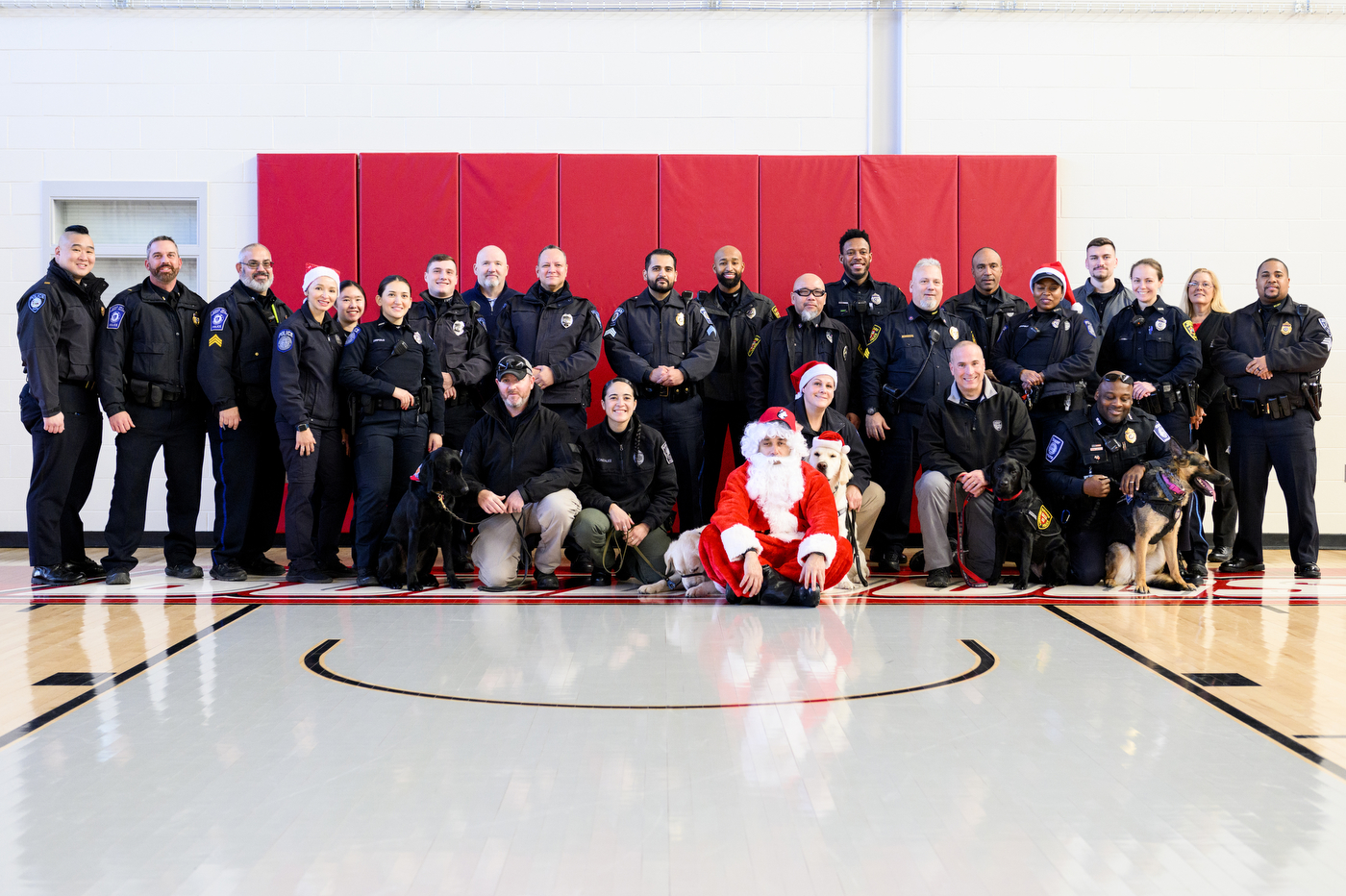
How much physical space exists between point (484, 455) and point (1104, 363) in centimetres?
360

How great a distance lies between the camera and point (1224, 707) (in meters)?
3.00

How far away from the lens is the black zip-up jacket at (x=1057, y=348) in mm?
5523

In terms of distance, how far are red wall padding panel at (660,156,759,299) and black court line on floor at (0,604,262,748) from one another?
3.76 meters

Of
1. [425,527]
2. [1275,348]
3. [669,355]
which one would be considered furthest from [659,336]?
[1275,348]

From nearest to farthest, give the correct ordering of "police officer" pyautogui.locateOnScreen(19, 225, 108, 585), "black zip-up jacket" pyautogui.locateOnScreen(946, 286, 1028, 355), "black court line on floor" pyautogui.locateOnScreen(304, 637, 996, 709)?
"black court line on floor" pyautogui.locateOnScreen(304, 637, 996, 709) → "police officer" pyautogui.locateOnScreen(19, 225, 108, 585) → "black zip-up jacket" pyautogui.locateOnScreen(946, 286, 1028, 355)

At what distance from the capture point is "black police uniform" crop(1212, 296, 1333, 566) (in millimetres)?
5492

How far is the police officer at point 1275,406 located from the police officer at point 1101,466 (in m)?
0.85

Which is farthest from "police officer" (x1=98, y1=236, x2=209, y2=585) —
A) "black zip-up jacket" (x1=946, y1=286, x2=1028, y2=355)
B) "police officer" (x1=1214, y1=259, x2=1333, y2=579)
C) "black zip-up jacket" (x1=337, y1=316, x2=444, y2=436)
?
"police officer" (x1=1214, y1=259, x2=1333, y2=579)

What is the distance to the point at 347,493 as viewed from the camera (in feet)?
18.0

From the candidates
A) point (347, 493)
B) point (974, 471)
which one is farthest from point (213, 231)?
point (974, 471)

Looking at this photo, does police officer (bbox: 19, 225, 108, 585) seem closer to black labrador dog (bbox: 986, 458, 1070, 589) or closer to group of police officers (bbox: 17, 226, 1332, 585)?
group of police officers (bbox: 17, 226, 1332, 585)

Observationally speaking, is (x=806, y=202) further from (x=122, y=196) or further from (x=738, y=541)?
(x=122, y=196)

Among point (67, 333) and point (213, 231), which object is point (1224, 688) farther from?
point (213, 231)

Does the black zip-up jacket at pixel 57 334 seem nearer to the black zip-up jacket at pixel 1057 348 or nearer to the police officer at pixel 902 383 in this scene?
the police officer at pixel 902 383
